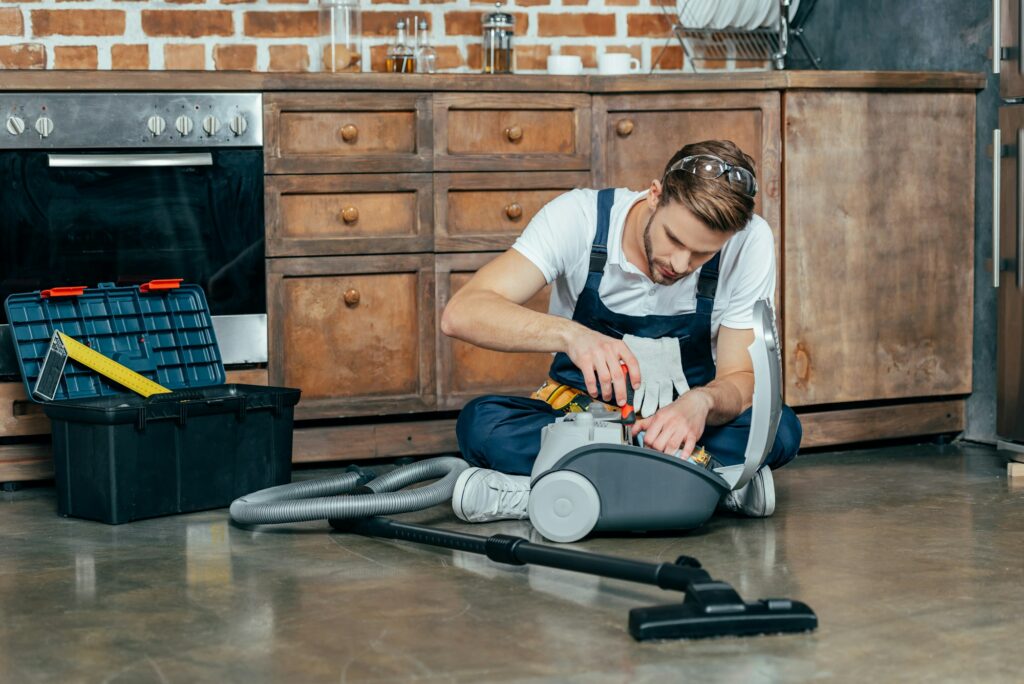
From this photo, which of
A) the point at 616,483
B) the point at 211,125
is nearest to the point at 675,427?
the point at 616,483

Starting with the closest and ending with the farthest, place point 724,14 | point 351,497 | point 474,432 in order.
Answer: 1. point 351,497
2. point 474,432
3. point 724,14

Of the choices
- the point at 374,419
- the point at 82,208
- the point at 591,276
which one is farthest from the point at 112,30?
the point at 591,276

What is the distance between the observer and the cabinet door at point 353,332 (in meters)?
3.19

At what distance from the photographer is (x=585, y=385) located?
2623 millimetres

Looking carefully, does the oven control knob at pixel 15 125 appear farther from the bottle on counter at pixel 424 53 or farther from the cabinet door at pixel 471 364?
the bottle on counter at pixel 424 53

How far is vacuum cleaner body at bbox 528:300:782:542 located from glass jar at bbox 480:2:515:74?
5.04ft

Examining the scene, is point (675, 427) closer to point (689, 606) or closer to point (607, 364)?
point (607, 364)

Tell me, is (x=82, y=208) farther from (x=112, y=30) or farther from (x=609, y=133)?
(x=609, y=133)

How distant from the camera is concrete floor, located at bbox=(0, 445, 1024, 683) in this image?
5.69 ft

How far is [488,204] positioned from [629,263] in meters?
0.79

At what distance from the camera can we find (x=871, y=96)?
132 inches

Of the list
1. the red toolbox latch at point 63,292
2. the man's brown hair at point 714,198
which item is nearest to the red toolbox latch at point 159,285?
the red toolbox latch at point 63,292

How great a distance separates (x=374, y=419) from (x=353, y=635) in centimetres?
147

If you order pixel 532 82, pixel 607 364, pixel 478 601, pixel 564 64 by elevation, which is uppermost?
pixel 564 64
